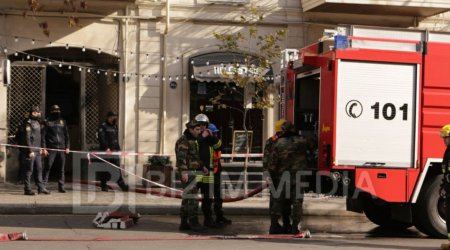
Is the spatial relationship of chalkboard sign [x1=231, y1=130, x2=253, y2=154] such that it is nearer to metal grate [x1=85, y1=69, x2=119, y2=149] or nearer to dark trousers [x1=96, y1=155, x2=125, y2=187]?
metal grate [x1=85, y1=69, x2=119, y2=149]

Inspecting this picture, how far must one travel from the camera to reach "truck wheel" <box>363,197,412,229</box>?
39.4 feet

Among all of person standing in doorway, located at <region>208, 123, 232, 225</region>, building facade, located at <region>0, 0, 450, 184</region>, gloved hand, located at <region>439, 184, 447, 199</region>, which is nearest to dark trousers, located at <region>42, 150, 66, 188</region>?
building facade, located at <region>0, 0, 450, 184</region>

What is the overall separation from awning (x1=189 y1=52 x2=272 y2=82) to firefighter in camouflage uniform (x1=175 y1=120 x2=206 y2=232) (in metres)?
5.27

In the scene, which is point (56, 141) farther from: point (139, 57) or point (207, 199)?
point (207, 199)

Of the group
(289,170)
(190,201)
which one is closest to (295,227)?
(289,170)

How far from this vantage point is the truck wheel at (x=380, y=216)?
12016 mm

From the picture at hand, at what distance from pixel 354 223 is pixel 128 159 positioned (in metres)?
6.16

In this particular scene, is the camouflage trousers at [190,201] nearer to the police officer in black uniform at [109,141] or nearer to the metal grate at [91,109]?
the police officer in black uniform at [109,141]

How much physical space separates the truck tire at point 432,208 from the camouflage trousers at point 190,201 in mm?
3181

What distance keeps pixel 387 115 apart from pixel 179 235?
132 inches

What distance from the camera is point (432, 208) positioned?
10516 millimetres

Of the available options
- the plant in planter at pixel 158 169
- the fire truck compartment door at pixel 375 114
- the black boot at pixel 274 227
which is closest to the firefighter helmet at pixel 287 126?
the fire truck compartment door at pixel 375 114

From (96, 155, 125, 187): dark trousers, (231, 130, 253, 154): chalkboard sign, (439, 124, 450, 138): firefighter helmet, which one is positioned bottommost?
(96, 155, 125, 187): dark trousers

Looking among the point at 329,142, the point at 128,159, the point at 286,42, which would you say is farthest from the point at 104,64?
the point at 329,142
